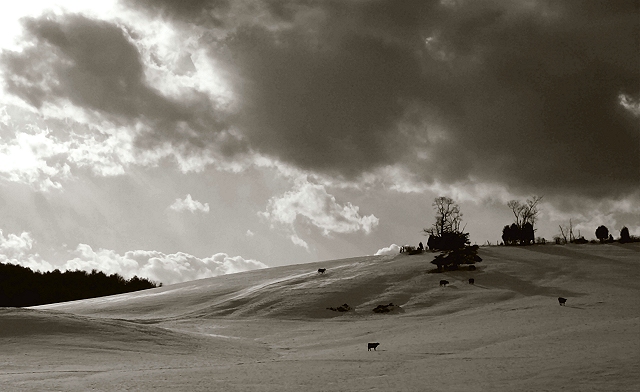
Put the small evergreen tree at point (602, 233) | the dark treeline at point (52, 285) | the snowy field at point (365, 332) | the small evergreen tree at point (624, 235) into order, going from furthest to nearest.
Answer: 1. the dark treeline at point (52, 285)
2. the small evergreen tree at point (602, 233)
3. the small evergreen tree at point (624, 235)
4. the snowy field at point (365, 332)

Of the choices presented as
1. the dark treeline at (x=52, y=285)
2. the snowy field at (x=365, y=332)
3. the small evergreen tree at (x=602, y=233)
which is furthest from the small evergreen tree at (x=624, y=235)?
the dark treeline at (x=52, y=285)

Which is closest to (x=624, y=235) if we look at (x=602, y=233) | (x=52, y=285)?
(x=602, y=233)

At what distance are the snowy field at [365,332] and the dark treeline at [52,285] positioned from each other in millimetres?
28655

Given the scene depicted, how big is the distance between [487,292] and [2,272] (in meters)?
63.2

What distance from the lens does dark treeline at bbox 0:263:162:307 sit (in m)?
70.4

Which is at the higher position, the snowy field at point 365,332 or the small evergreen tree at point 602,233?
the small evergreen tree at point 602,233

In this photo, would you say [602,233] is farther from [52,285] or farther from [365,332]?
[52,285]

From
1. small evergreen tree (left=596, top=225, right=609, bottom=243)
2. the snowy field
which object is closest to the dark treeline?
the snowy field

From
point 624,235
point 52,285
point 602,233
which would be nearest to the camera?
point 624,235

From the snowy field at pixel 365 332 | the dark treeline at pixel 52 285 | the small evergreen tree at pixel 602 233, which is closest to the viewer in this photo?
the snowy field at pixel 365 332

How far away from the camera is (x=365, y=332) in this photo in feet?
89.6

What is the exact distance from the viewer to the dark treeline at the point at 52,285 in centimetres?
7038

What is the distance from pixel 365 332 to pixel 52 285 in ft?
193

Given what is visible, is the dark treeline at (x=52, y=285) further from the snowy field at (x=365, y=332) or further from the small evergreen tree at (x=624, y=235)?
the small evergreen tree at (x=624, y=235)
